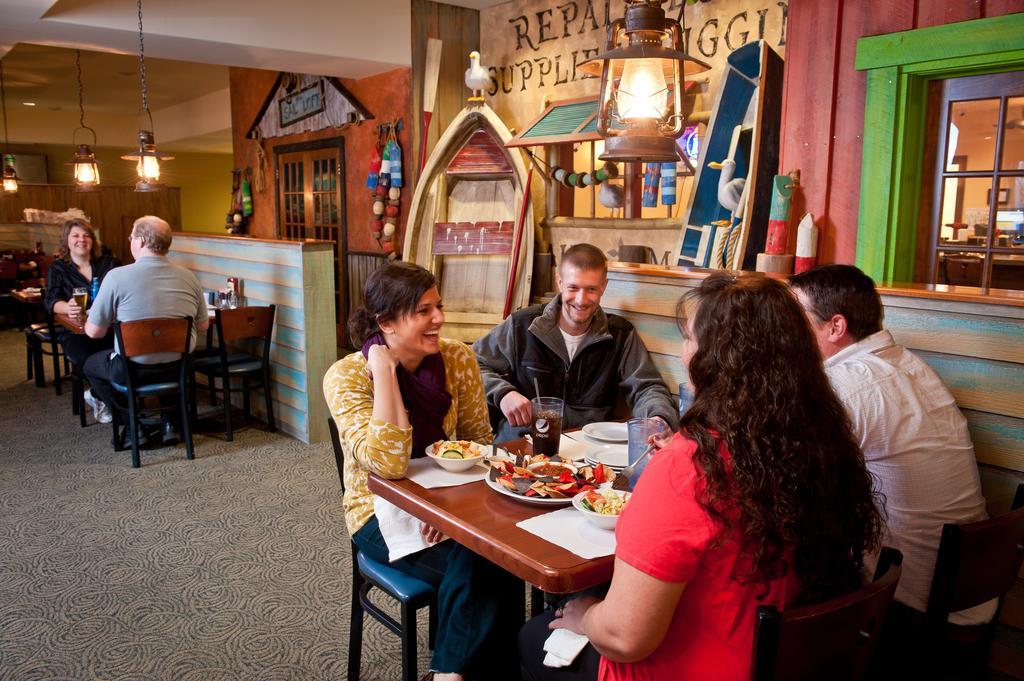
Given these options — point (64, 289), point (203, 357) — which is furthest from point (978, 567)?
point (64, 289)

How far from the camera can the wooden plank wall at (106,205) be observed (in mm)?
13578

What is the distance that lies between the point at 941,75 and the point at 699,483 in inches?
113

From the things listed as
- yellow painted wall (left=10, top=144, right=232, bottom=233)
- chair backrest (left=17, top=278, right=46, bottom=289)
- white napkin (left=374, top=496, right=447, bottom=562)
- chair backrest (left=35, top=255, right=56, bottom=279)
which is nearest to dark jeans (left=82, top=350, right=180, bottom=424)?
white napkin (left=374, top=496, right=447, bottom=562)

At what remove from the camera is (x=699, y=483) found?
A: 1.22m

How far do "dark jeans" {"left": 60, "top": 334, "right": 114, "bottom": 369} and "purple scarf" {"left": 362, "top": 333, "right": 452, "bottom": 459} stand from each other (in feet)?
11.5

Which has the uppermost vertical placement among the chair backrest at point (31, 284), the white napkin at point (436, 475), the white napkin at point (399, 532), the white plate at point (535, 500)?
the white plate at point (535, 500)

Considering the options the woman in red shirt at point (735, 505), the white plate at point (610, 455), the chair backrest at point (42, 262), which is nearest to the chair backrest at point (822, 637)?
the woman in red shirt at point (735, 505)

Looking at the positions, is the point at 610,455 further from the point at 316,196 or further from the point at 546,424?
the point at 316,196

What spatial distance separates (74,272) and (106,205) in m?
10.5

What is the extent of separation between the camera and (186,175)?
15.6 metres

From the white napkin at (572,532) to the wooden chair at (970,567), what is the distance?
2.03ft

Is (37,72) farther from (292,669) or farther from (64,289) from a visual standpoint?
(292,669)

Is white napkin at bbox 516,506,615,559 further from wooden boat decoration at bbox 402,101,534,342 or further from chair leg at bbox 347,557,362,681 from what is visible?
wooden boat decoration at bbox 402,101,534,342

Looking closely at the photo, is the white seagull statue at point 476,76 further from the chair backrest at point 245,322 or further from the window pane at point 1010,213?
the window pane at point 1010,213
